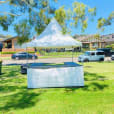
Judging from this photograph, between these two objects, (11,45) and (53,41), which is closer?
(53,41)

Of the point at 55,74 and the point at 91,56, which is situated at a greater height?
the point at 91,56

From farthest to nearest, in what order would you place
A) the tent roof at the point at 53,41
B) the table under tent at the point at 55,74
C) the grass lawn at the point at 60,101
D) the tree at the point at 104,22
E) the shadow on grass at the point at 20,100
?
the tree at the point at 104,22, the tent roof at the point at 53,41, the table under tent at the point at 55,74, the shadow on grass at the point at 20,100, the grass lawn at the point at 60,101

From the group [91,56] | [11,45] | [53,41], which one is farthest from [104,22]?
[11,45]

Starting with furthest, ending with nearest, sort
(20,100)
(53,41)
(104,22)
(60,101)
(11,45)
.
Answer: (11,45) < (104,22) < (53,41) < (20,100) < (60,101)

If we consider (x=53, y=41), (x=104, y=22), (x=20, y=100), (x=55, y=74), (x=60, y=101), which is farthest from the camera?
(x=104, y=22)

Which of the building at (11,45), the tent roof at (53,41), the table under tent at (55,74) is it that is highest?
the building at (11,45)

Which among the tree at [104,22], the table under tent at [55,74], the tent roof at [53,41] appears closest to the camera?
the table under tent at [55,74]

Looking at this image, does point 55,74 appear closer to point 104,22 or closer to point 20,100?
point 20,100

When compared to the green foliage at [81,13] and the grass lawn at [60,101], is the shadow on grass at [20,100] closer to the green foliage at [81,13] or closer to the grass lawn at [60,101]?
the grass lawn at [60,101]

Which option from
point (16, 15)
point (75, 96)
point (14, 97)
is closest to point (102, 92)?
point (75, 96)

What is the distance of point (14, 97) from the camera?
5.27 meters

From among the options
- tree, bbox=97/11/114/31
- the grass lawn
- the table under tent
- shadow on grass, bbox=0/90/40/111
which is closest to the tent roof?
the table under tent

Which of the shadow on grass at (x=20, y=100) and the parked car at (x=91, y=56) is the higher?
the parked car at (x=91, y=56)

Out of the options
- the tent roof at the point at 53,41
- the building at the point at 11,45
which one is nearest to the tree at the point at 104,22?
the tent roof at the point at 53,41
